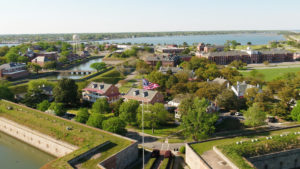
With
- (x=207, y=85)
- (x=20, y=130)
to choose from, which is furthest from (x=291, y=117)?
(x=20, y=130)

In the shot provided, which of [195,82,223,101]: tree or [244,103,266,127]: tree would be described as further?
[195,82,223,101]: tree

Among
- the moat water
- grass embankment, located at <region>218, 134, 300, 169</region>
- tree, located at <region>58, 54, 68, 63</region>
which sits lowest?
the moat water

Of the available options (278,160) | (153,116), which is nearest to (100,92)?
(153,116)

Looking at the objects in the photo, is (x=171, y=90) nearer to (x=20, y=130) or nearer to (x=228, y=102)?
(x=228, y=102)

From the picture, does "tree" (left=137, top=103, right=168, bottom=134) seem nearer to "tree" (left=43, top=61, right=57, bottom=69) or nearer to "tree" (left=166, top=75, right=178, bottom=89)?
"tree" (left=166, top=75, right=178, bottom=89)

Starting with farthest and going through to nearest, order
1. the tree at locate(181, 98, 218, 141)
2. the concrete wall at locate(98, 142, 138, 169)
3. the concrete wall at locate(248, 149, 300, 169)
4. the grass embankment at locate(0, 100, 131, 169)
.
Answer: the tree at locate(181, 98, 218, 141) < the concrete wall at locate(248, 149, 300, 169) < the grass embankment at locate(0, 100, 131, 169) < the concrete wall at locate(98, 142, 138, 169)

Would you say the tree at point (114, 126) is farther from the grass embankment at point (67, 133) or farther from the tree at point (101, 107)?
the tree at point (101, 107)

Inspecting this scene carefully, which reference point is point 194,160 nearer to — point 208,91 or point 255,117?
point 255,117

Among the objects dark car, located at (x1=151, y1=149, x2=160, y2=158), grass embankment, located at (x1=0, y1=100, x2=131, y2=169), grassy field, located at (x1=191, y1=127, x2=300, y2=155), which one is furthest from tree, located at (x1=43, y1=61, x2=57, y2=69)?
grassy field, located at (x1=191, y1=127, x2=300, y2=155)
